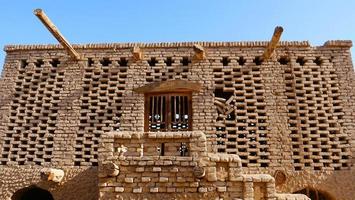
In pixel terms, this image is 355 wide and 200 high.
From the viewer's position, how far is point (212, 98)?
36.7 ft

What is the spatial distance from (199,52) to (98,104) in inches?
128

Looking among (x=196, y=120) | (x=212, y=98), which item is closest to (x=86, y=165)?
(x=196, y=120)

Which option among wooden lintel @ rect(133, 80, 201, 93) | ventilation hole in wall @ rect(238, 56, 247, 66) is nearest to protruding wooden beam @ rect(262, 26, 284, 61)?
ventilation hole in wall @ rect(238, 56, 247, 66)

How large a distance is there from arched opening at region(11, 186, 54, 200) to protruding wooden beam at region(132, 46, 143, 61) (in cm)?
458

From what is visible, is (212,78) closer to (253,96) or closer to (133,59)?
(253,96)

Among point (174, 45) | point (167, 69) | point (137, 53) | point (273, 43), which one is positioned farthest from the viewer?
point (174, 45)

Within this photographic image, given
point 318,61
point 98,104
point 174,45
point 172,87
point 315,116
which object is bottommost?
point 315,116

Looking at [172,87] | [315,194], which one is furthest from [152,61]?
[315,194]

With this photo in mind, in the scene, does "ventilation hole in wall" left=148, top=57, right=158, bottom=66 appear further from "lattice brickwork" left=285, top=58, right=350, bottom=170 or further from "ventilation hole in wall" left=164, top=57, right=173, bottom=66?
"lattice brickwork" left=285, top=58, right=350, bottom=170

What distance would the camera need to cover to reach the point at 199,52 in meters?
11.4

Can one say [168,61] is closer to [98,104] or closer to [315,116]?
[98,104]

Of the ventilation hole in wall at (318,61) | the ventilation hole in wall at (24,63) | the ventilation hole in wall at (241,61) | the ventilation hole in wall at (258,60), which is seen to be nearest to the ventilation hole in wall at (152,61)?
the ventilation hole in wall at (241,61)

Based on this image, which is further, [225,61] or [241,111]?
[225,61]

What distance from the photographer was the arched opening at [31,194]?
10.7 meters
